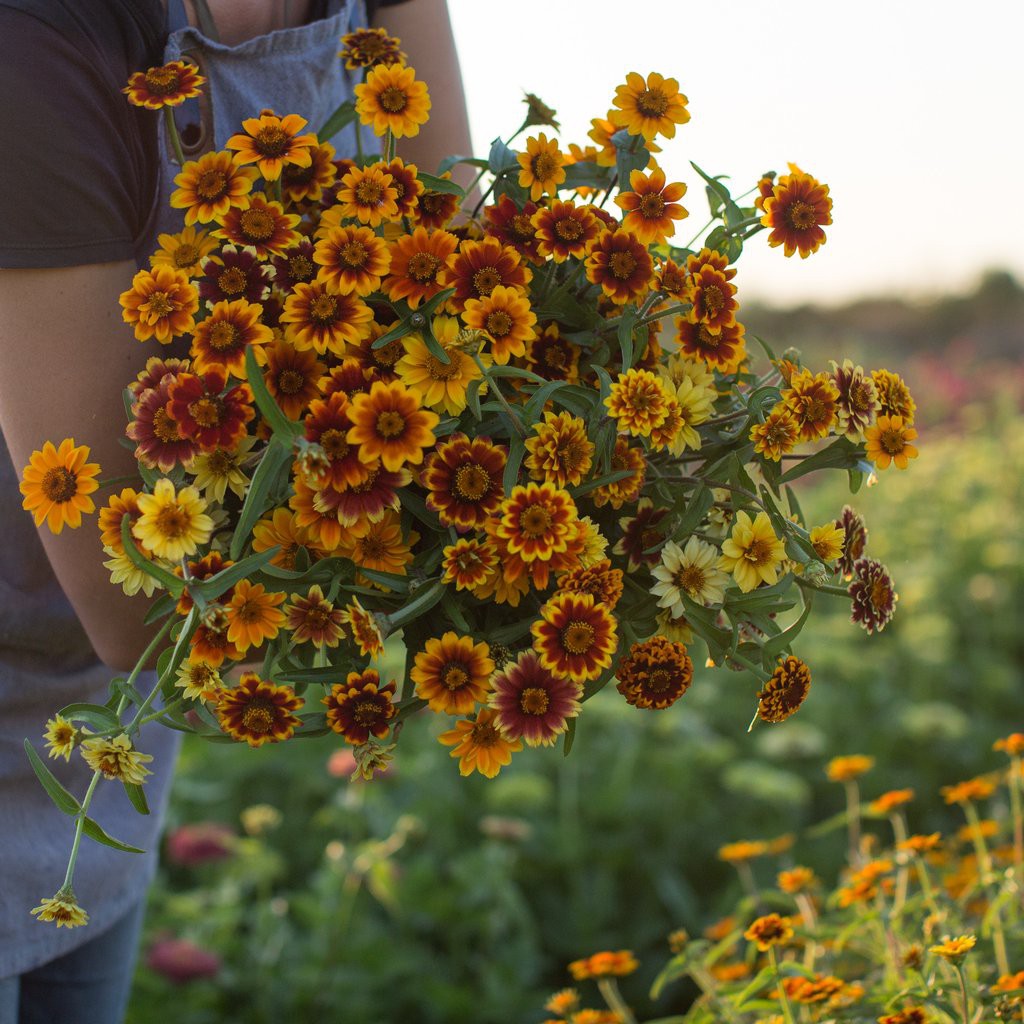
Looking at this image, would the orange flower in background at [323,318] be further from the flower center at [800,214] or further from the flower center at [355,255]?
the flower center at [800,214]

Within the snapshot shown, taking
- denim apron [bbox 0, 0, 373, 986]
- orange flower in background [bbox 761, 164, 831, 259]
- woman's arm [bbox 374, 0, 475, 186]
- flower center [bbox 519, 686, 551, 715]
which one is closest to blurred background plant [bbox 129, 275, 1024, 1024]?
denim apron [bbox 0, 0, 373, 986]

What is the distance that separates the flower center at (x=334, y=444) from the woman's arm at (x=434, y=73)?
448 mm

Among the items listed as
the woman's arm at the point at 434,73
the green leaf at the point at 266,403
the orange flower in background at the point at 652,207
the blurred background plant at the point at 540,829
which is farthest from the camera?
the blurred background plant at the point at 540,829

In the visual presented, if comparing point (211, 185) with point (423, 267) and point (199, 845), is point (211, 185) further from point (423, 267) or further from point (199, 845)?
point (199, 845)

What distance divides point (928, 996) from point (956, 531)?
3034mm

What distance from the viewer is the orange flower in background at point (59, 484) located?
0.72 metres

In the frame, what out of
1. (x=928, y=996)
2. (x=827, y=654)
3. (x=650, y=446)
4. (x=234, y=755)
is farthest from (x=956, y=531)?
(x=650, y=446)

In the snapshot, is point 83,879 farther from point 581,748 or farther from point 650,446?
point 581,748

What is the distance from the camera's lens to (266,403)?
68 cm

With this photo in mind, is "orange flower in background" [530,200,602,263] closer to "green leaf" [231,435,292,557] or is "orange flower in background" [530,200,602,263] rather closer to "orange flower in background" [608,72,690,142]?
"orange flower in background" [608,72,690,142]

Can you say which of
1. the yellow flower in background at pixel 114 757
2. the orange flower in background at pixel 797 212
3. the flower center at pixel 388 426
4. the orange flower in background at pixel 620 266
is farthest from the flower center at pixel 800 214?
the yellow flower in background at pixel 114 757

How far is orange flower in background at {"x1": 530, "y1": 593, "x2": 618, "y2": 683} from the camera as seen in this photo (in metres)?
0.69

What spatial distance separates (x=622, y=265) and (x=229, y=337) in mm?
250

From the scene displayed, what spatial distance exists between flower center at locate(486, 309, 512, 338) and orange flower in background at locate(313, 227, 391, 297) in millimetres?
70
